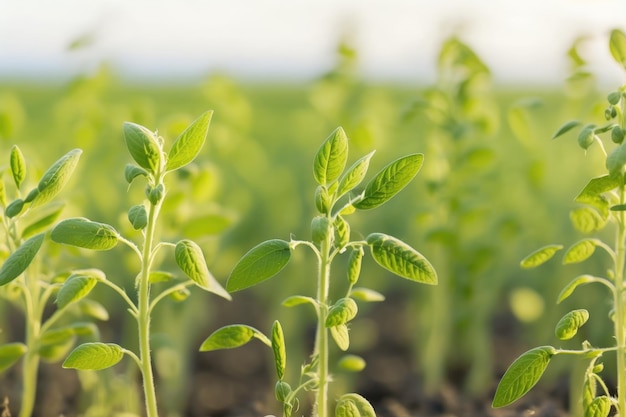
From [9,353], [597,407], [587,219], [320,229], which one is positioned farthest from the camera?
[9,353]

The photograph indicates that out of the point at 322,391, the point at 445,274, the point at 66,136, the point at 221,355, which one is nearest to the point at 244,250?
the point at 221,355

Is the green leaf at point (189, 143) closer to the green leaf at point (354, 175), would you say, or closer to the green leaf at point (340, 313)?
the green leaf at point (354, 175)

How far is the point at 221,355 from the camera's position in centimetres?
323

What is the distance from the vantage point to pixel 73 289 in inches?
55.9

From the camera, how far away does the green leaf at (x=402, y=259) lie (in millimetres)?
1370

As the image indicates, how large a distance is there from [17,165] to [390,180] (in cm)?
72

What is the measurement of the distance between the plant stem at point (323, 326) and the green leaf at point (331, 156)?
0.11 meters

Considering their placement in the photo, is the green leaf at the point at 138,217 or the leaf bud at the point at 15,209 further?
the leaf bud at the point at 15,209

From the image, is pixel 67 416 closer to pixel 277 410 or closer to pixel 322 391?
Answer: pixel 277 410

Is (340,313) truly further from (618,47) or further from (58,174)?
(618,47)

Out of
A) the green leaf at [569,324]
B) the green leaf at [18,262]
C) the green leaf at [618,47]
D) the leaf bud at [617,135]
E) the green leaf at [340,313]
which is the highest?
the green leaf at [618,47]

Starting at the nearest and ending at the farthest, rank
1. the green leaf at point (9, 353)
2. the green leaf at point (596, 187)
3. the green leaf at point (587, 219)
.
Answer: the green leaf at point (596, 187), the green leaf at point (587, 219), the green leaf at point (9, 353)

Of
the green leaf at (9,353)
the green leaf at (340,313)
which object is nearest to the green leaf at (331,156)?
the green leaf at (340,313)

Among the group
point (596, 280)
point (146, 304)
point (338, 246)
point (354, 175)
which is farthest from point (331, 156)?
point (596, 280)
